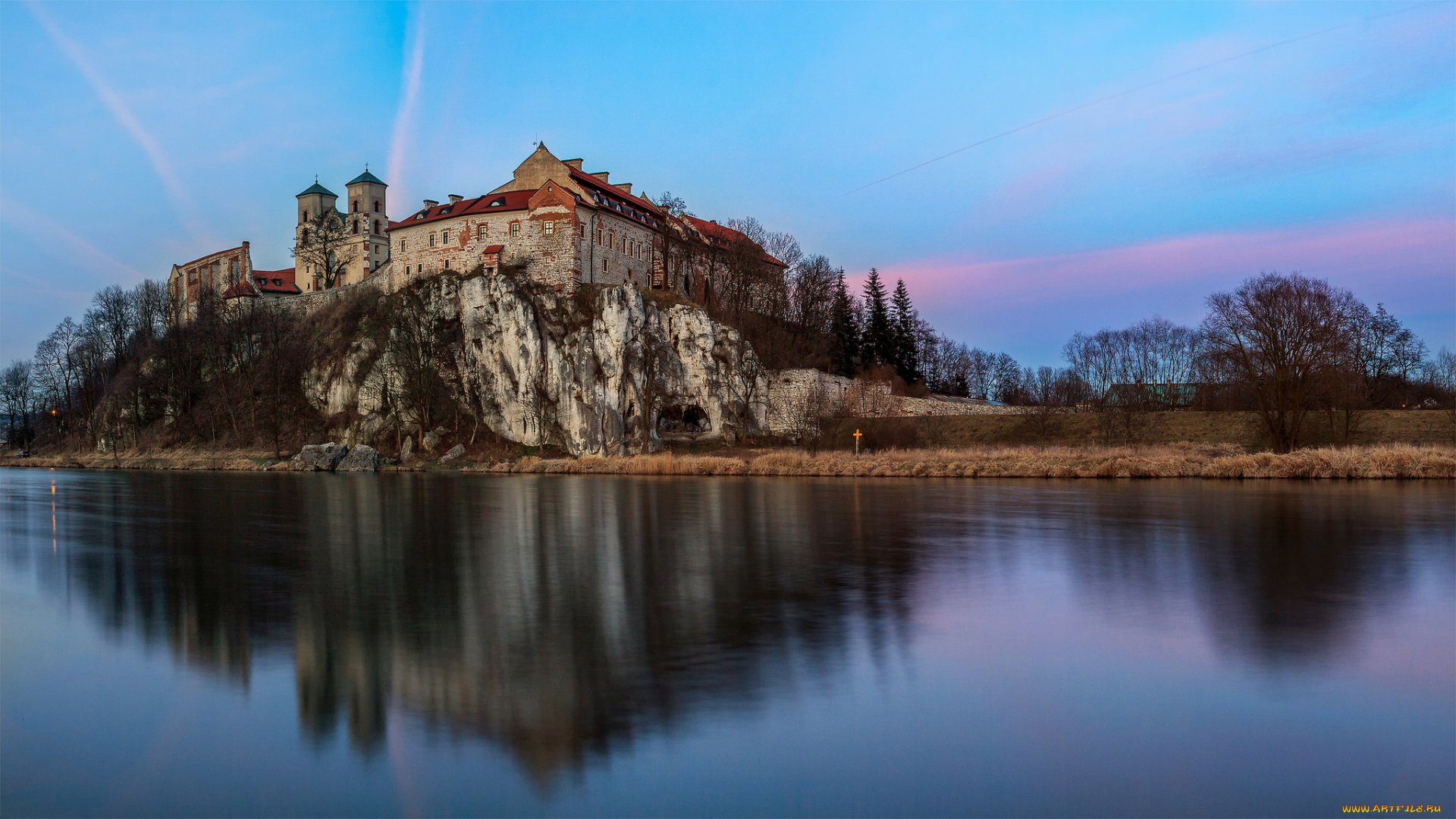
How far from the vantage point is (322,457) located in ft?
175

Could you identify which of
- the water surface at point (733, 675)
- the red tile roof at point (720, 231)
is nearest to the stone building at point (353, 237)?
the red tile roof at point (720, 231)

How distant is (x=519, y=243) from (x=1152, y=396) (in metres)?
49.5

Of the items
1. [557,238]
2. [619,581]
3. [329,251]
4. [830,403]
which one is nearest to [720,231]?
[557,238]

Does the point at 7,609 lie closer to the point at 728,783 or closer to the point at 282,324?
the point at 728,783

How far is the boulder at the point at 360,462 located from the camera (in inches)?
2053

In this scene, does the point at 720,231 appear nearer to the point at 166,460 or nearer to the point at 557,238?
the point at 557,238

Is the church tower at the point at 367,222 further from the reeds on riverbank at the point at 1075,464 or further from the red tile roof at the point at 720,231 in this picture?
the reeds on riverbank at the point at 1075,464

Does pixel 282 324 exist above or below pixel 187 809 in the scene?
above

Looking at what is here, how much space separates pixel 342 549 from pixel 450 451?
4069 cm

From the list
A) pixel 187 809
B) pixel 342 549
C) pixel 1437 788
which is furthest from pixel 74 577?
pixel 1437 788

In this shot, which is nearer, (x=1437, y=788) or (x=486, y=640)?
(x=1437, y=788)

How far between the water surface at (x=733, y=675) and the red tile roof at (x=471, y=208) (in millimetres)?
49935

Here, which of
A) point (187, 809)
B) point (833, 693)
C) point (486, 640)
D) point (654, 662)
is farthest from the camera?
point (486, 640)

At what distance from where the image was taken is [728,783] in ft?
17.8
